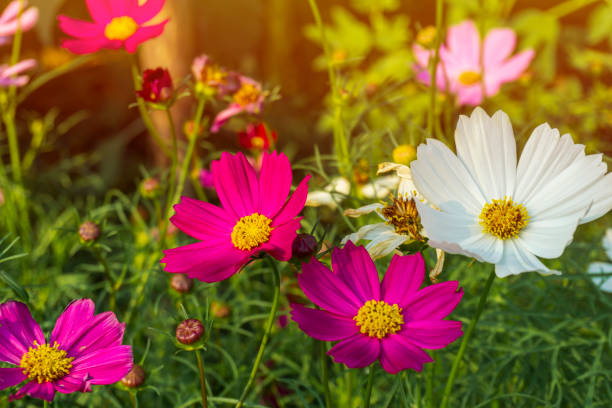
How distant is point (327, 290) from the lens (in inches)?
22.0

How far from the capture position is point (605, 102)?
5.91 ft

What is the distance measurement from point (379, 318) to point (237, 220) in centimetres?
17

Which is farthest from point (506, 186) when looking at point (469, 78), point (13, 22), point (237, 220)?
point (13, 22)

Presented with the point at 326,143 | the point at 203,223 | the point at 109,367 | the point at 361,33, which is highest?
the point at 361,33

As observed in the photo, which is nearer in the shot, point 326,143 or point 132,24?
point 132,24

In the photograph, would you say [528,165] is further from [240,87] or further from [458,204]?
[240,87]

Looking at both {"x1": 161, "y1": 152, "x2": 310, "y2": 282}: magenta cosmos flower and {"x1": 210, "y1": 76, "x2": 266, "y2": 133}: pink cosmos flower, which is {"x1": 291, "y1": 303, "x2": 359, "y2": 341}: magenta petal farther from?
{"x1": 210, "y1": 76, "x2": 266, "y2": 133}: pink cosmos flower

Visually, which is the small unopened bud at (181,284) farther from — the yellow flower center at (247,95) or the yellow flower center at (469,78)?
the yellow flower center at (469,78)

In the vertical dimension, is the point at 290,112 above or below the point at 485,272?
above

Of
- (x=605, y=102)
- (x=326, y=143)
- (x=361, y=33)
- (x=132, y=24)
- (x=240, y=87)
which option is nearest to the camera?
(x=132, y=24)

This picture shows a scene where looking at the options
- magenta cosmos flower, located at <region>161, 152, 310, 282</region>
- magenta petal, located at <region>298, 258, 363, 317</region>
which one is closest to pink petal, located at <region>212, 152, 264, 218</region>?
magenta cosmos flower, located at <region>161, 152, 310, 282</region>

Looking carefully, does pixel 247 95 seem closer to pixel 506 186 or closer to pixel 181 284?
pixel 181 284

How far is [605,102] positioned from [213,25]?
1633mm

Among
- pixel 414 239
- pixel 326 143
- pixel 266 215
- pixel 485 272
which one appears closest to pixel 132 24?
pixel 266 215
